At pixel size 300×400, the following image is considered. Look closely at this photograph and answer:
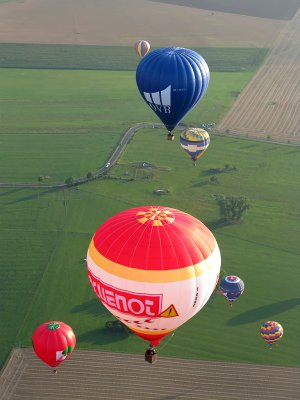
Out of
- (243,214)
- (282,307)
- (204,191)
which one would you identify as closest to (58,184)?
(204,191)

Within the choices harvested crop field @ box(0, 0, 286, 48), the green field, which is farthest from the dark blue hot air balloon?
harvested crop field @ box(0, 0, 286, 48)

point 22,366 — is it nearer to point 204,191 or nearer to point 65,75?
point 204,191

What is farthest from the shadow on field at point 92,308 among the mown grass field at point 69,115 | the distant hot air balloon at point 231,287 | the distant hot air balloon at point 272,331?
the mown grass field at point 69,115

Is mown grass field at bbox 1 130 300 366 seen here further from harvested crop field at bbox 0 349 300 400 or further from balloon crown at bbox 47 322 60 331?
balloon crown at bbox 47 322 60 331

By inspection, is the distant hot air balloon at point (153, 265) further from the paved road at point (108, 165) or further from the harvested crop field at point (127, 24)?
the harvested crop field at point (127, 24)

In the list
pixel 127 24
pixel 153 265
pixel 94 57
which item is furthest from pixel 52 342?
pixel 127 24
